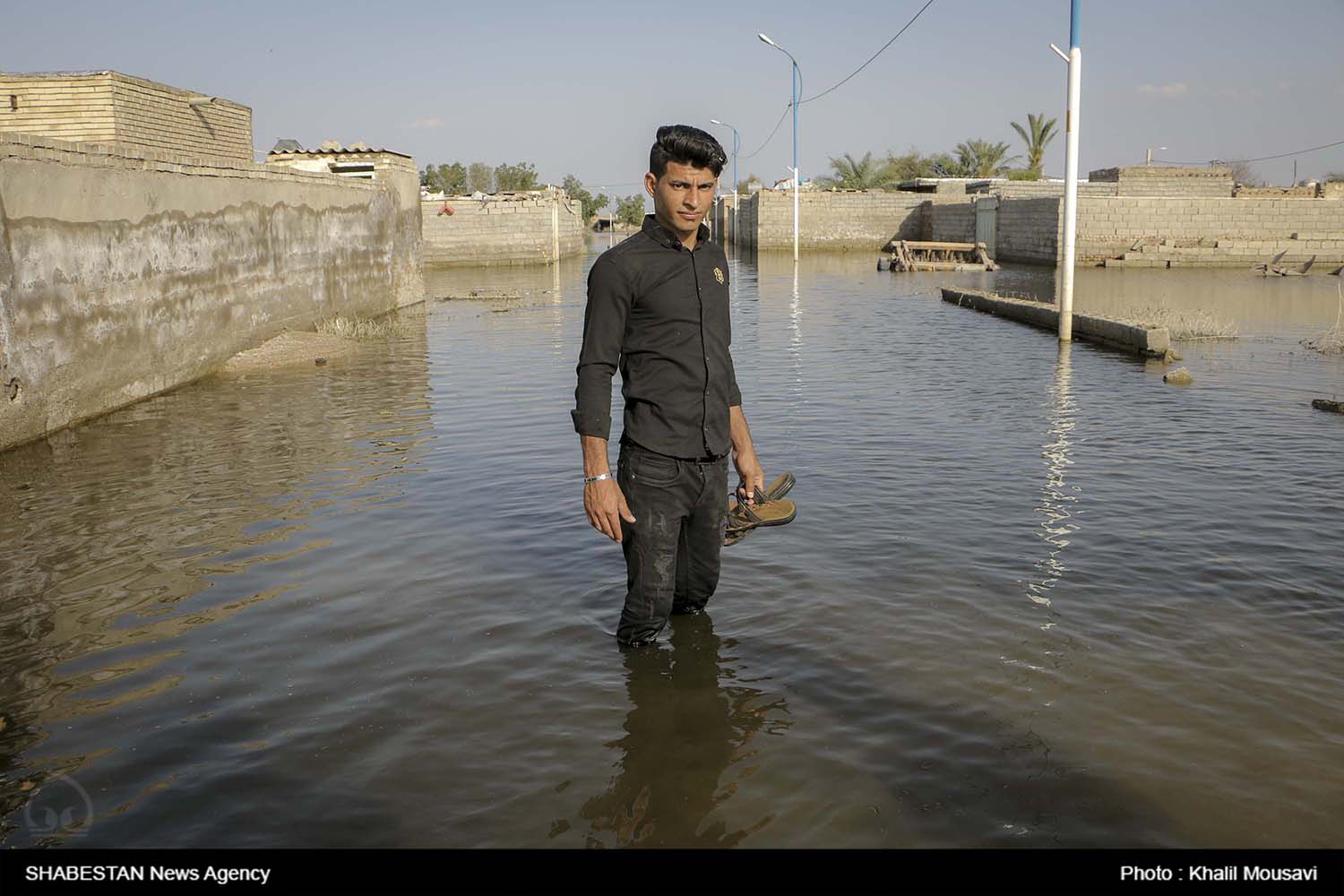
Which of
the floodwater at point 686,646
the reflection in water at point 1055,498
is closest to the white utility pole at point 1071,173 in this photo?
the reflection in water at point 1055,498

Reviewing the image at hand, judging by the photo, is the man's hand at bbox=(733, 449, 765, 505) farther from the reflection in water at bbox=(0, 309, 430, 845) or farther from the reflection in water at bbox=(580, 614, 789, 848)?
the reflection in water at bbox=(0, 309, 430, 845)

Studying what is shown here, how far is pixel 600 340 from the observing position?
3678 millimetres

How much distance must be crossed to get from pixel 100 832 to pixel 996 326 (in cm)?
1667

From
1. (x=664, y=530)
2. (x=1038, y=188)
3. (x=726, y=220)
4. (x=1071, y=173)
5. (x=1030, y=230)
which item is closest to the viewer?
(x=664, y=530)

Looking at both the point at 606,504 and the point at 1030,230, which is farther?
the point at 1030,230

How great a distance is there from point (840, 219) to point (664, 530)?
47275 mm

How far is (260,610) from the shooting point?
502cm

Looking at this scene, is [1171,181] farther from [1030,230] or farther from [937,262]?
[937,262]

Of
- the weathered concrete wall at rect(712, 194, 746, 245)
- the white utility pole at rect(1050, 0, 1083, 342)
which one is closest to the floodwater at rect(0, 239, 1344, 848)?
the white utility pole at rect(1050, 0, 1083, 342)

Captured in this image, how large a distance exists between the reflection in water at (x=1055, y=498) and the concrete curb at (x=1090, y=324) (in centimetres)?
279

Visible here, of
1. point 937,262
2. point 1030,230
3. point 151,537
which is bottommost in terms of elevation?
point 151,537

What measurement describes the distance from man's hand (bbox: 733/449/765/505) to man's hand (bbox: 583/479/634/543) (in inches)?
26.2

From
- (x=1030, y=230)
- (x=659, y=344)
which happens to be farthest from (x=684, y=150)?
(x=1030, y=230)
